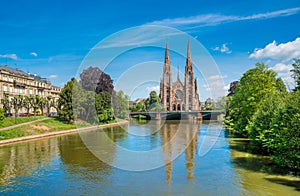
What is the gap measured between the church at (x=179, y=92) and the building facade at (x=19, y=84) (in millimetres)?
59766

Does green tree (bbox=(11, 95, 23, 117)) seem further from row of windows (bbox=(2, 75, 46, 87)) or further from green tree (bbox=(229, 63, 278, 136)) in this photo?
green tree (bbox=(229, 63, 278, 136))

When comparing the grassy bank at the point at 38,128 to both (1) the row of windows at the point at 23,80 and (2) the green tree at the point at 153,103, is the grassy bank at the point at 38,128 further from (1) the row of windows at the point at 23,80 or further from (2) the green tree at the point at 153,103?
(2) the green tree at the point at 153,103

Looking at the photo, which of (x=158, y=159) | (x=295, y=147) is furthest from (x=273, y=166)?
(x=158, y=159)

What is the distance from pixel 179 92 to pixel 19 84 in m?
85.0

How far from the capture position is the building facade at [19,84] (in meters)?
68.0

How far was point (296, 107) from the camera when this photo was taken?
2200 centimetres

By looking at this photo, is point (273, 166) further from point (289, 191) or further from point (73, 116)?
point (73, 116)

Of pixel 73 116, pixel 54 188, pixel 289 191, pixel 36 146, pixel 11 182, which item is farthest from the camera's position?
pixel 73 116

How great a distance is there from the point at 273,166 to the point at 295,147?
3641mm

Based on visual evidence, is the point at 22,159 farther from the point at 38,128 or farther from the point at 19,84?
the point at 19,84

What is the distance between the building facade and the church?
196 feet

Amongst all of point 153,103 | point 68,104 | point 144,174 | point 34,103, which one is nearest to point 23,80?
point 34,103

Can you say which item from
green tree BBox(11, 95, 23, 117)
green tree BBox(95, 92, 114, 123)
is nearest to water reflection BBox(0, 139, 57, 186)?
green tree BBox(11, 95, 23, 117)

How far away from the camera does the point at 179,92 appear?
143250 mm
